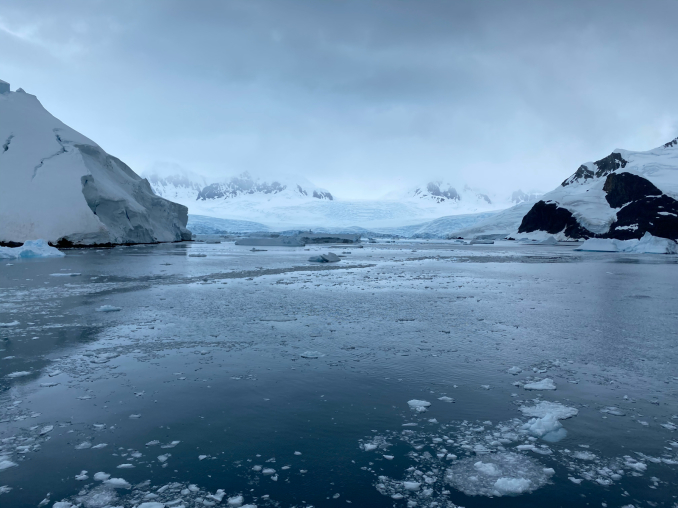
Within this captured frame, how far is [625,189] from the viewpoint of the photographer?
63.4 m

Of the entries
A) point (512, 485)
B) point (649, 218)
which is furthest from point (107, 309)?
point (649, 218)

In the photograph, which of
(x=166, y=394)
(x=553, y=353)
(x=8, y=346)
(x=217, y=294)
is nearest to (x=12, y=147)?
(x=217, y=294)

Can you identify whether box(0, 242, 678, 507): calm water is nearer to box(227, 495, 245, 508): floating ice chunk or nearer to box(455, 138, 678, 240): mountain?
box(227, 495, 245, 508): floating ice chunk

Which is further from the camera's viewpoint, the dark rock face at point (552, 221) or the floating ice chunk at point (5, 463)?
the dark rock face at point (552, 221)

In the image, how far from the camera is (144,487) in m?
2.56

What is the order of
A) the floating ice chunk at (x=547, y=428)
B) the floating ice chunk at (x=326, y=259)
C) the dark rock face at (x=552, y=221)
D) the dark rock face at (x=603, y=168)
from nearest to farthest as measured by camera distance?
the floating ice chunk at (x=547, y=428) → the floating ice chunk at (x=326, y=259) → the dark rock face at (x=552, y=221) → the dark rock face at (x=603, y=168)

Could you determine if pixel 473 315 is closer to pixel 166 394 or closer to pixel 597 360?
pixel 597 360

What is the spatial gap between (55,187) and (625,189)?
70.7 m

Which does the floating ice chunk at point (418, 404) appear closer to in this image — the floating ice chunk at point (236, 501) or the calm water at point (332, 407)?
the calm water at point (332, 407)

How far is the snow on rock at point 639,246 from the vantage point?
34625 millimetres

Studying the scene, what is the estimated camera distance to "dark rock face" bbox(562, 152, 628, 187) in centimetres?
7836

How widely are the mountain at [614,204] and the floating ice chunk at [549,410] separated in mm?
63248

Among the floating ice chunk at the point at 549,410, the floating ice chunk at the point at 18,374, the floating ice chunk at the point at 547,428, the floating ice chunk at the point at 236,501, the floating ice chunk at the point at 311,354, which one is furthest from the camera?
the floating ice chunk at the point at 311,354

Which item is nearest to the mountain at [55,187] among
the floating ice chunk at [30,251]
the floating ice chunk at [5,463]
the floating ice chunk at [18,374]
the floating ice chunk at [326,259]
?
the floating ice chunk at [30,251]
